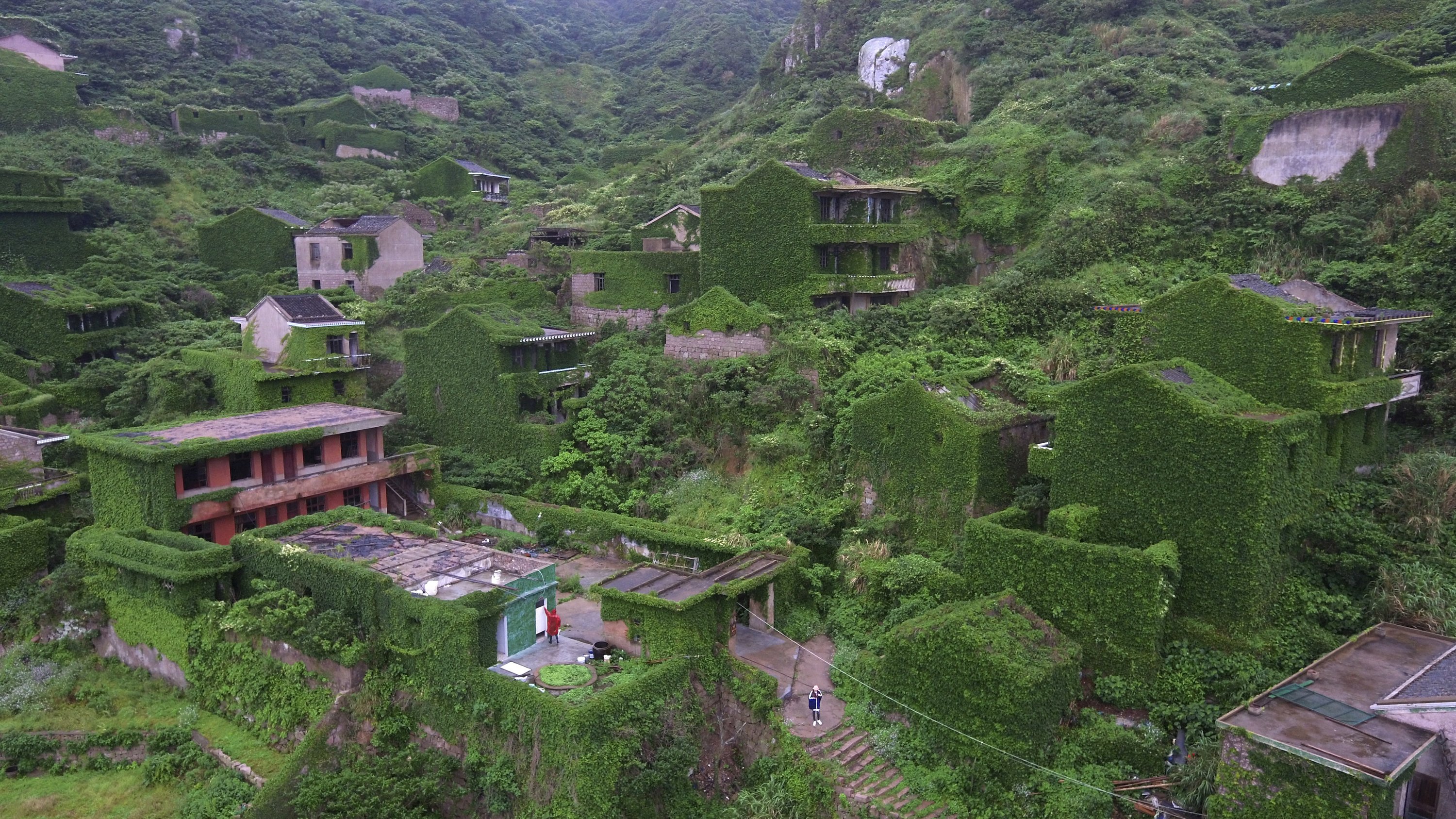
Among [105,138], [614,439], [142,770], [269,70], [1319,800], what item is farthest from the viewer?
[269,70]

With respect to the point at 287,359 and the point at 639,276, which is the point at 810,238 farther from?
the point at 287,359

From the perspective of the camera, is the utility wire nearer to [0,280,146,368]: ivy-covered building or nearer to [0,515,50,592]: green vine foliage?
[0,515,50,592]: green vine foliage

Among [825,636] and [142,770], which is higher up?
[825,636]

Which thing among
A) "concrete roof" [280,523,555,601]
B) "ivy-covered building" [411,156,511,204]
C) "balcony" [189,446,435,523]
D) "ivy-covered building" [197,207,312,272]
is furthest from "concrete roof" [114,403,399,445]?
"ivy-covered building" [411,156,511,204]

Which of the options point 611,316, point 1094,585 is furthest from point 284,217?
point 1094,585

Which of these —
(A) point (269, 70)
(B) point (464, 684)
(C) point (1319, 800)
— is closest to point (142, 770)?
(B) point (464, 684)

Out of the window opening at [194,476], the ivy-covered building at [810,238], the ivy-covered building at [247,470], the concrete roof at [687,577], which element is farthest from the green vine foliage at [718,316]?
the window opening at [194,476]

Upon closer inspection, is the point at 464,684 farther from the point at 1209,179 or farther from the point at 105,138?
the point at 105,138
